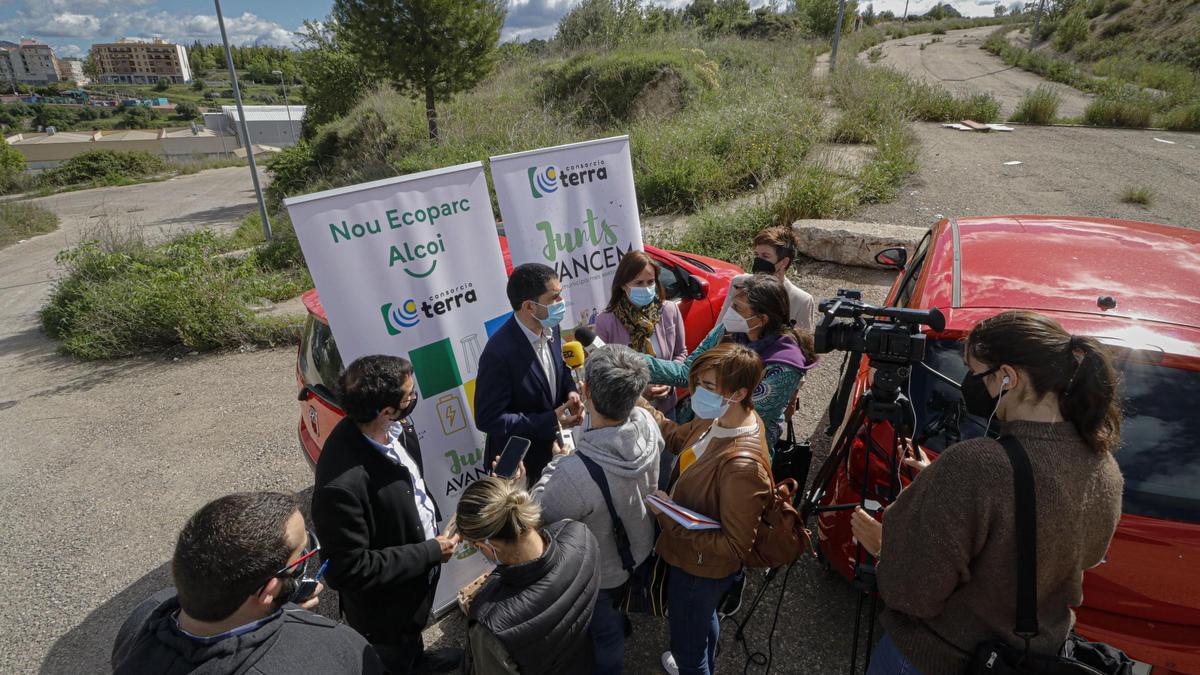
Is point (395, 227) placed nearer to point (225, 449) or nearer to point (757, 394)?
point (757, 394)

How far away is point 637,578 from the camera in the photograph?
238cm

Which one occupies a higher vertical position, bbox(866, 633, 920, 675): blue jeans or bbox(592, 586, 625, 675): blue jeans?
bbox(866, 633, 920, 675): blue jeans

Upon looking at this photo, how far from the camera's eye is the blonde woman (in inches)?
67.2

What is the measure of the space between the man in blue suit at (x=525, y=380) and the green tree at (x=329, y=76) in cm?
2566

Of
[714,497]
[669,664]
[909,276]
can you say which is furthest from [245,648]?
[909,276]

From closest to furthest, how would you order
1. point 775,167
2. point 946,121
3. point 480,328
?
1. point 480,328
2. point 775,167
3. point 946,121

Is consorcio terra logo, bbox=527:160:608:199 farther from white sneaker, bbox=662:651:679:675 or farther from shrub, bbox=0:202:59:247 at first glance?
shrub, bbox=0:202:59:247

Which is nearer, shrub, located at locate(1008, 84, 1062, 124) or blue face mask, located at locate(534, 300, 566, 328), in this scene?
blue face mask, located at locate(534, 300, 566, 328)

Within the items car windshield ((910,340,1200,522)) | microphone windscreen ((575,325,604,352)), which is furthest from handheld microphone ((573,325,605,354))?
car windshield ((910,340,1200,522))

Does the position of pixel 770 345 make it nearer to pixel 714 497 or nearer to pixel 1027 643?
pixel 714 497

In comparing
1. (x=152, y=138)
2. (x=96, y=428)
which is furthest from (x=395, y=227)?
(x=152, y=138)

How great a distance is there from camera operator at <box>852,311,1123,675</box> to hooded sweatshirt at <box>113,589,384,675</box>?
58.0 inches

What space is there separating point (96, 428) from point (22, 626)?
113 inches

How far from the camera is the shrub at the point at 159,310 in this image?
7367mm
